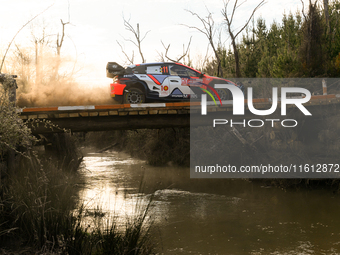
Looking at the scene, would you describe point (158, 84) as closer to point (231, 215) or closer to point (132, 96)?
point (132, 96)

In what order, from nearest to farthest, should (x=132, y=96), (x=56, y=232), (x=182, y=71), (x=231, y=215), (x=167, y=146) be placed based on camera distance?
1. (x=56, y=232)
2. (x=231, y=215)
3. (x=132, y=96)
4. (x=182, y=71)
5. (x=167, y=146)

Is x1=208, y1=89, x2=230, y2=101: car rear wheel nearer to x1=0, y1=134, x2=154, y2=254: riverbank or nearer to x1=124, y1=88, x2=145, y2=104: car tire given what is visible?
x1=124, y1=88, x2=145, y2=104: car tire

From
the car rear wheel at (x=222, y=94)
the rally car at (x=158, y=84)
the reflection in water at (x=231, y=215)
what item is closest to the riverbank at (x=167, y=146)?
the reflection in water at (x=231, y=215)

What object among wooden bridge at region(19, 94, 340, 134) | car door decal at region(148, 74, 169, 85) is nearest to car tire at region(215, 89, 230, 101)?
wooden bridge at region(19, 94, 340, 134)

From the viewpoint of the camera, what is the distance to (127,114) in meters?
13.0

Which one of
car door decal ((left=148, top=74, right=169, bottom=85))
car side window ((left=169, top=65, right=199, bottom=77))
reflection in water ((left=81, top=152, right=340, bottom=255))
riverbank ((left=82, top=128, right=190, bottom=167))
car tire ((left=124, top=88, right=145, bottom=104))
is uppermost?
car side window ((left=169, top=65, right=199, bottom=77))

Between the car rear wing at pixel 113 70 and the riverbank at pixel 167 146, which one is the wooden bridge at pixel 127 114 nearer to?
the car rear wing at pixel 113 70

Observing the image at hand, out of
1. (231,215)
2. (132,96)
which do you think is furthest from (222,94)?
Answer: (231,215)

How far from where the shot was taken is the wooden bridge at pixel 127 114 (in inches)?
491

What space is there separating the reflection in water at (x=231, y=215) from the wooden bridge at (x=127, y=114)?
6.39ft

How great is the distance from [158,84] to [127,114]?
1.70 metres

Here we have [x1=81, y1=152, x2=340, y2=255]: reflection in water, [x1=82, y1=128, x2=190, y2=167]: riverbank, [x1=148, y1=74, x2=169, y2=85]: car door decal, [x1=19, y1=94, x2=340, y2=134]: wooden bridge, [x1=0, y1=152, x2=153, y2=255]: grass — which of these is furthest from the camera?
[x1=82, y1=128, x2=190, y2=167]: riverbank

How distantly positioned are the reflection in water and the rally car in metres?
3.11

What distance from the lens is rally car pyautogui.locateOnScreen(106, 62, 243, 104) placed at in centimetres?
1359
